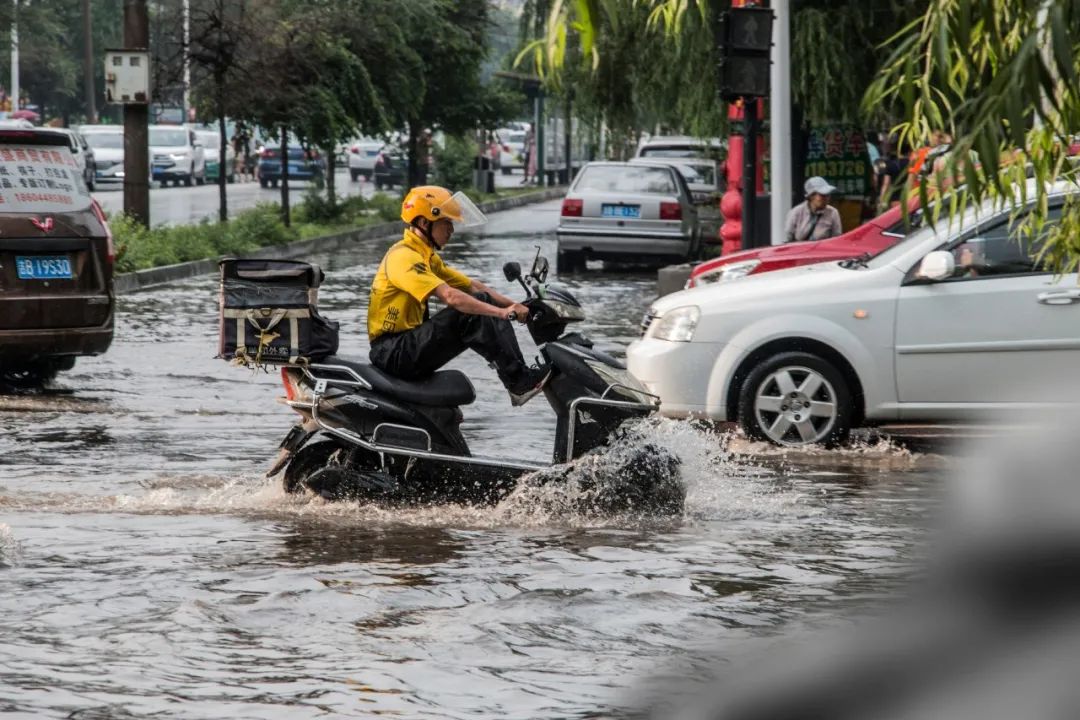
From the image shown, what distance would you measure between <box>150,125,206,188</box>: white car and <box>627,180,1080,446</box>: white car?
4417 centimetres

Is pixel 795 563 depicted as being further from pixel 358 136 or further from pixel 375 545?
pixel 358 136

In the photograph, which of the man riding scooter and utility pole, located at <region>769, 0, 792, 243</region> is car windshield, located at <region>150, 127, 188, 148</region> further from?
the man riding scooter

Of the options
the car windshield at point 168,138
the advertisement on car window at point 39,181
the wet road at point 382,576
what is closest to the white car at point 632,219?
the advertisement on car window at point 39,181

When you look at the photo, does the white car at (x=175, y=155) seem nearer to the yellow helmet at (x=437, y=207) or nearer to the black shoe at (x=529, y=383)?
the yellow helmet at (x=437, y=207)

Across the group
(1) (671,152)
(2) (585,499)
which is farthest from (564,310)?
(1) (671,152)

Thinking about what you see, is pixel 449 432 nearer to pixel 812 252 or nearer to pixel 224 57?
pixel 812 252

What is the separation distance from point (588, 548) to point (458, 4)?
103 feet

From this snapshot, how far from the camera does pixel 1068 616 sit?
8.58ft

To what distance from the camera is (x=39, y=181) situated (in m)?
13.0

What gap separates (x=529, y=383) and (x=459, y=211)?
0.86 metres

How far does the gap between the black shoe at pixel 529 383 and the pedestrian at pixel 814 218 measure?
7760mm

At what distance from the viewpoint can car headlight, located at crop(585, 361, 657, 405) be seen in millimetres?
8703

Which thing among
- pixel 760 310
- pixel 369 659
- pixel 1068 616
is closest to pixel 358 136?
pixel 760 310

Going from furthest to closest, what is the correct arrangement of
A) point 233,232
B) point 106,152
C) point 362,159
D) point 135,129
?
point 362,159, point 106,152, point 233,232, point 135,129
